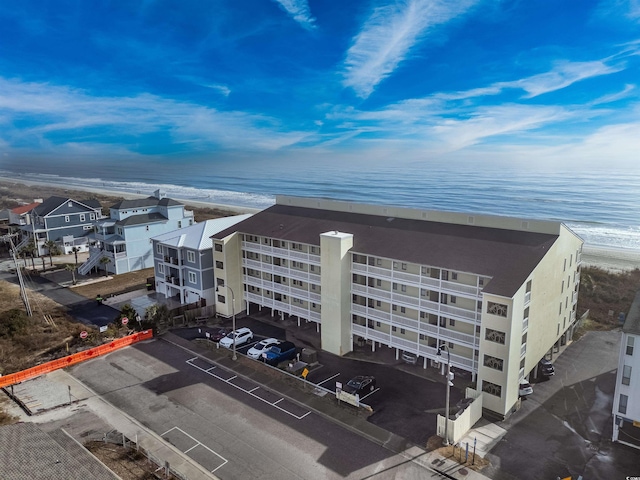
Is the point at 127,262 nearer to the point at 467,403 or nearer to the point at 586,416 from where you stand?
the point at 467,403

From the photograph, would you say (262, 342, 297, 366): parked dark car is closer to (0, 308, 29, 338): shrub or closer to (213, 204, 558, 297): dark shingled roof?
(213, 204, 558, 297): dark shingled roof

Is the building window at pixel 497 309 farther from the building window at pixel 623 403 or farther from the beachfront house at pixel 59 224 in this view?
the beachfront house at pixel 59 224

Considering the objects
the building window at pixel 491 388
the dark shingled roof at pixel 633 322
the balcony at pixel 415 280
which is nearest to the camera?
the dark shingled roof at pixel 633 322

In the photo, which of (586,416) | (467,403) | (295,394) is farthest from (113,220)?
(586,416)

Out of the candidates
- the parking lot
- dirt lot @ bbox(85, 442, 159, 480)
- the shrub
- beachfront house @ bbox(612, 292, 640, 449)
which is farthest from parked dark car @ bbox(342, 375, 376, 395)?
the shrub

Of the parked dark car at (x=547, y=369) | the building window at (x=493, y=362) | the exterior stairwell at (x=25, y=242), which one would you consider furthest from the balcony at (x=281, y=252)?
the exterior stairwell at (x=25, y=242)

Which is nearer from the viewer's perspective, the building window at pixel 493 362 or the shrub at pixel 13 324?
the building window at pixel 493 362

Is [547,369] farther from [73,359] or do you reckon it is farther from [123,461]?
[73,359]
